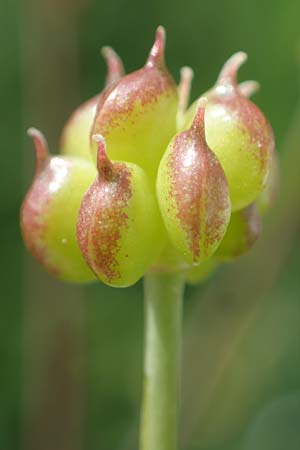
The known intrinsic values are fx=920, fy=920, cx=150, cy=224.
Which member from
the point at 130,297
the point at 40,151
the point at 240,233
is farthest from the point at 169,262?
the point at 130,297

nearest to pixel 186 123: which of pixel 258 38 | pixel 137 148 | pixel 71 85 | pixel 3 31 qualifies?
pixel 137 148

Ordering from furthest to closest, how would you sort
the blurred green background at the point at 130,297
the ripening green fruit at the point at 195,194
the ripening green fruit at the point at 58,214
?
the blurred green background at the point at 130,297, the ripening green fruit at the point at 58,214, the ripening green fruit at the point at 195,194

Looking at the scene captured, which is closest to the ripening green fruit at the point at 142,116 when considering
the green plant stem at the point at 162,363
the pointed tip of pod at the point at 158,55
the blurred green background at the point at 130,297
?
the pointed tip of pod at the point at 158,55

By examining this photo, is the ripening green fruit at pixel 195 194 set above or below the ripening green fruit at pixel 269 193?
above

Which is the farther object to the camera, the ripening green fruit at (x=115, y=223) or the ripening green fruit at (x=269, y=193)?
the ripening green fruit at (x=269, y=193)

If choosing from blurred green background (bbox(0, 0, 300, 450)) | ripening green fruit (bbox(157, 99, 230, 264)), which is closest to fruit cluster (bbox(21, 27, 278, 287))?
ripening green fruit (bbox(157, 99, 230, 264))

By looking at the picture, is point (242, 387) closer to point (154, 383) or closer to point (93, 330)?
point (93, 330)

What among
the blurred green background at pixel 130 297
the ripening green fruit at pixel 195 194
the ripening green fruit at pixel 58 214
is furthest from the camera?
the blurred green background at pixel 130 297

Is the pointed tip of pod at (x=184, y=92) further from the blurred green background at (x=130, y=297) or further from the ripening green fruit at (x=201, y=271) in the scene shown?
the blurred green background at (x=130, y=297)
